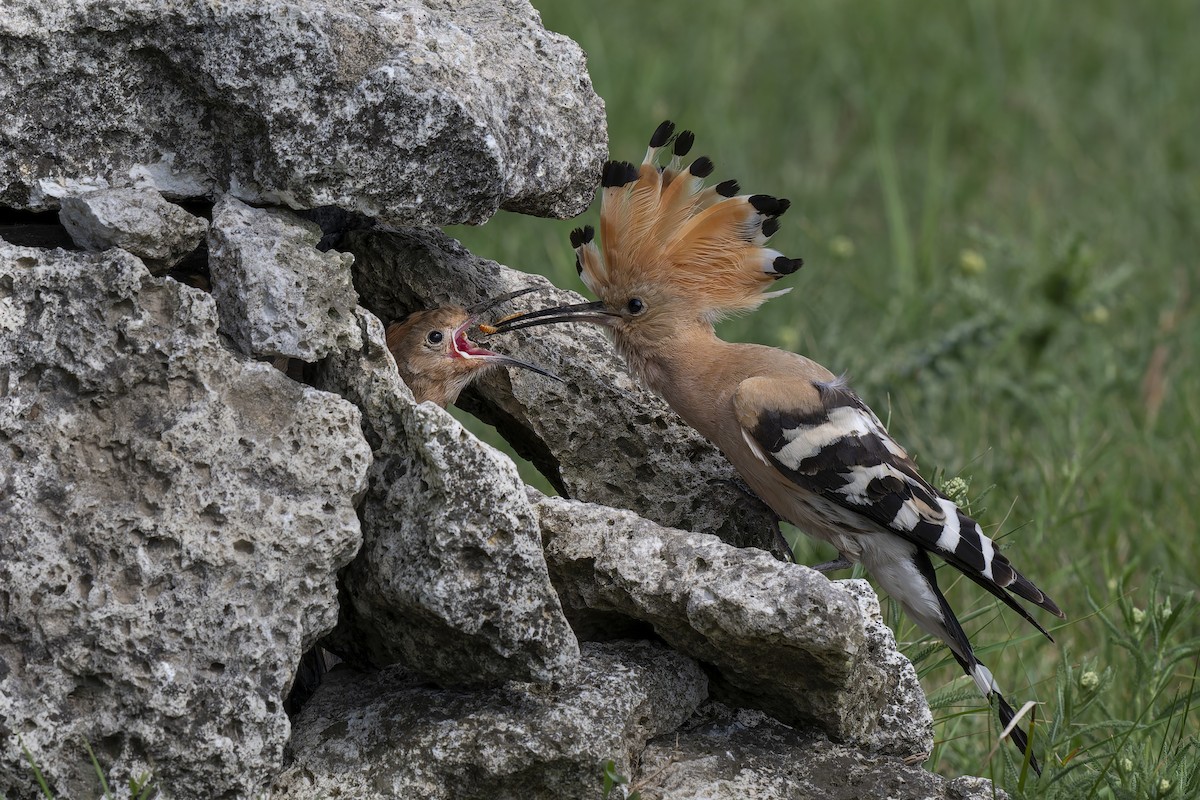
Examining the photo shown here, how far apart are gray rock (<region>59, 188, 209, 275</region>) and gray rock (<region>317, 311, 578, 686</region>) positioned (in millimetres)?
432

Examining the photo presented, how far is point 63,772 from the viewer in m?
2.65

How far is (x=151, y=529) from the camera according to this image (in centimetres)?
270

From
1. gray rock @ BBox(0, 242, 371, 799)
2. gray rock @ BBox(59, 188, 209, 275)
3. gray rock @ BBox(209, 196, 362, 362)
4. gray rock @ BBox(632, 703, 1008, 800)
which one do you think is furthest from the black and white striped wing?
gray rock @ BBox(59, 188, 209, 275)

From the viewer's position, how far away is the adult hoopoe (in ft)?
12.5

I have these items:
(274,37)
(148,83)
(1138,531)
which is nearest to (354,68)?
(274,37)

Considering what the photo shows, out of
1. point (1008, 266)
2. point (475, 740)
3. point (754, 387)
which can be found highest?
point (1008, 266)

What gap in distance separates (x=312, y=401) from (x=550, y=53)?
3.58 ft

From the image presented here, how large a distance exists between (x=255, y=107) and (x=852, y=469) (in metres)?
1.84

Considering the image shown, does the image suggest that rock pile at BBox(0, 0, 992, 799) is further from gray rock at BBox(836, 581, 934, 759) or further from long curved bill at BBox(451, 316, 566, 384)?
long curved bill at BBox(451, 316, 566, 384)

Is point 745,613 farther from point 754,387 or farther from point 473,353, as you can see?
point 473,353

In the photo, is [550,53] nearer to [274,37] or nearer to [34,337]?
[274,37]

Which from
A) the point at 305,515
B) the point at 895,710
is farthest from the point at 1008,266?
the point at 305,515

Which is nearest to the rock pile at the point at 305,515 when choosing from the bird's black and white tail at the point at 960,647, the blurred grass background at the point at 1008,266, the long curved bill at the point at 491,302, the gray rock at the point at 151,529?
the gray rock at the point at 151,529

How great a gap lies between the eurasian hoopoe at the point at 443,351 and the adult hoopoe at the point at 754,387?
3.0 inches
